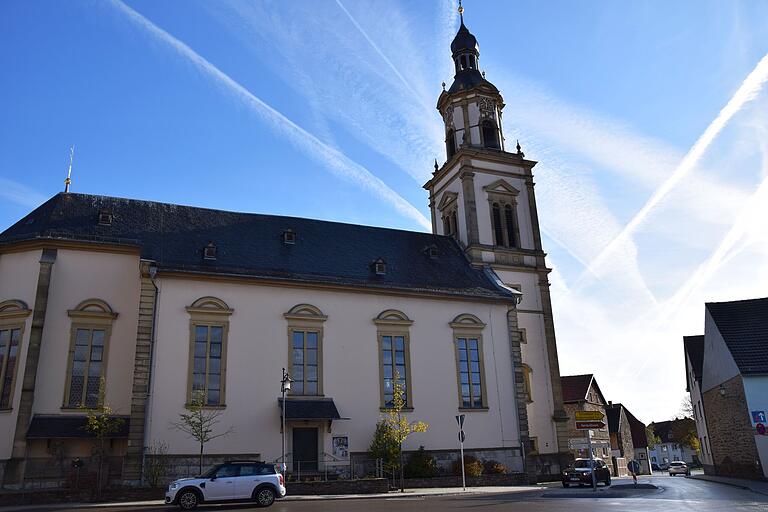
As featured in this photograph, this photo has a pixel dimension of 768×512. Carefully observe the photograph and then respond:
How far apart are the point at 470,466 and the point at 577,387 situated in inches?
1305

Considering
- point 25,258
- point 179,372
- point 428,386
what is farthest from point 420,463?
point 25,258

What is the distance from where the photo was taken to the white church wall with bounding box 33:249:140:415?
2456 centimetres

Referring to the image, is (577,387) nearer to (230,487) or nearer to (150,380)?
(150,380)

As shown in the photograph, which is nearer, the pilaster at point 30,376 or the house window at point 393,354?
the pilaster at point 30,376

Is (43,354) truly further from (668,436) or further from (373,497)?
(668,436)

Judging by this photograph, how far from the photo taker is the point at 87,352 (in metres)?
25.5

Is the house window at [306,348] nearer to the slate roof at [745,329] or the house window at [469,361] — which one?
the house window at [469,361]

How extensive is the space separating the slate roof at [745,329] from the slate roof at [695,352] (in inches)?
481

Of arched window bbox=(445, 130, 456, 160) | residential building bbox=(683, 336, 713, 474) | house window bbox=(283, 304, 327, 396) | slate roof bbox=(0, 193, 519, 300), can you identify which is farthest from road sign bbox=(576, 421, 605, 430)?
residential building bbox=(683, 336, 713, 474)

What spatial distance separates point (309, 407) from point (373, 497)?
664 centimetres

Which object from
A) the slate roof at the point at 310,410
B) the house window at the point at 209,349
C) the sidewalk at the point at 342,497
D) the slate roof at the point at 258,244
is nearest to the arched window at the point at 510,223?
the slate roof at the point at 258,244

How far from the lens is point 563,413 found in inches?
1340

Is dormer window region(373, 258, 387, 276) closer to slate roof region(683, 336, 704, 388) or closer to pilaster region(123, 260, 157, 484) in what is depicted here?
pilaster region(123, 260, 157, 484)

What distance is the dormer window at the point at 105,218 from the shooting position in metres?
28.1
